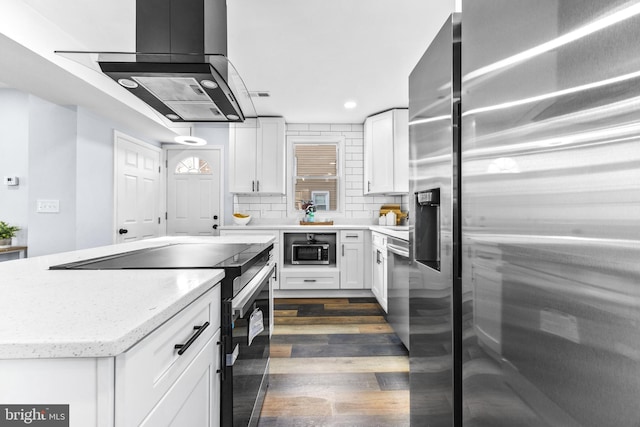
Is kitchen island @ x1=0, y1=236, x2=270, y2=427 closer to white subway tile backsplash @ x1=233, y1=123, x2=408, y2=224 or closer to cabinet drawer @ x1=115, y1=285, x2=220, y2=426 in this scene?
cabinet drawer @ x1=115, y1=285, x2=220, y2=426

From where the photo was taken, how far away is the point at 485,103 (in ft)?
2.86

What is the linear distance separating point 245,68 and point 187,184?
2482mm

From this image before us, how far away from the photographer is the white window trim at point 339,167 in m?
4.80

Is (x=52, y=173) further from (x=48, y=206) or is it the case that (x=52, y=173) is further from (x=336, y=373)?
(x=336, y=373)

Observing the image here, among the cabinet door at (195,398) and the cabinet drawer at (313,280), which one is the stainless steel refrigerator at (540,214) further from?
the cabinet drawer at (313,280)

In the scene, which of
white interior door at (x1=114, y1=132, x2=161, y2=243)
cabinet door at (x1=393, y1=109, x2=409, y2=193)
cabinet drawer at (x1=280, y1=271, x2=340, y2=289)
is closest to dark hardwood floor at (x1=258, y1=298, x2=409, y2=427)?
cabinet drawer at (x1=280, y1=271, x2=340, y2=289)

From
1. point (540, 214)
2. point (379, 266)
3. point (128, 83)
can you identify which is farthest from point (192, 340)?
point (379, 266)

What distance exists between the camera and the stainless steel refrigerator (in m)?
0.48

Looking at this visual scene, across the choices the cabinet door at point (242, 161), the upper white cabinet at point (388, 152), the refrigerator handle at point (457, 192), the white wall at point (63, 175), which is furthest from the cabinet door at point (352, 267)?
the refrigerator handle at point (457, 192)

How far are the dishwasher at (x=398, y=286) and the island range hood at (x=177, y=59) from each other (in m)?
1.67

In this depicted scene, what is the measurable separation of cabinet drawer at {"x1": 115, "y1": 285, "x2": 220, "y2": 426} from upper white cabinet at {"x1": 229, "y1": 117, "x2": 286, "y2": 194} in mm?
3605

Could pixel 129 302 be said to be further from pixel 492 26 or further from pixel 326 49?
pixel 326 49

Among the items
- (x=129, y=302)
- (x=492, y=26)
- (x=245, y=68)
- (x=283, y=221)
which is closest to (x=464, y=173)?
(x=492, y=26)

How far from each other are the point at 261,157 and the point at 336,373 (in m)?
3.09
